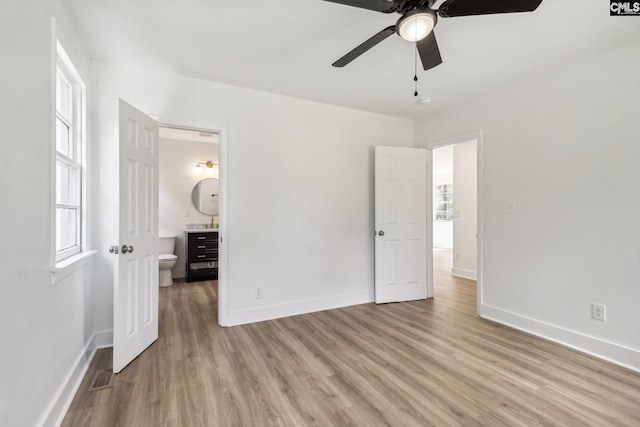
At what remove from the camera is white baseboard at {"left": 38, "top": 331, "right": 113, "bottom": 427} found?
157 cm

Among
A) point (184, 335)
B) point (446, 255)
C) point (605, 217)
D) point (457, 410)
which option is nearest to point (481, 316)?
point (605, 217)

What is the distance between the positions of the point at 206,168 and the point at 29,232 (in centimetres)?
440

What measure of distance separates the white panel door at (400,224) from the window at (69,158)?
3038mm

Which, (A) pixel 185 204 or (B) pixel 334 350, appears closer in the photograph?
(B) pixel 334 350

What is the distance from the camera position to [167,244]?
16.6ft

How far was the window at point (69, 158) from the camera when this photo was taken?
2.06 meters

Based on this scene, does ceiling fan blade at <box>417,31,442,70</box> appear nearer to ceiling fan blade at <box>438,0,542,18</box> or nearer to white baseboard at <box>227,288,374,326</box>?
ceiling fan blade at <box>438,0,542,18</box>

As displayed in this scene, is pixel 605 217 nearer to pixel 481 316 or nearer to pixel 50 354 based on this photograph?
pixel 481 316

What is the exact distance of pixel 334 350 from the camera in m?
2.54

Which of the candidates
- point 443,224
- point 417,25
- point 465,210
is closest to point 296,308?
point 417,25

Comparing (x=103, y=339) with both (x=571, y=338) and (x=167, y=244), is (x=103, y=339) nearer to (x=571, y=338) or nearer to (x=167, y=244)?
(x=167, y=244)

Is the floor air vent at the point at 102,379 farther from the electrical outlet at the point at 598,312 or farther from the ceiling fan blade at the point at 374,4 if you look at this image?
the electrical outlet at the point at 598,312

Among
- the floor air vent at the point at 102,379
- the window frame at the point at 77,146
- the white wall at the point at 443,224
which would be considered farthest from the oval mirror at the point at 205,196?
the white wall at the point at 443,224

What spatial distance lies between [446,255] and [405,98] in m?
5.60
